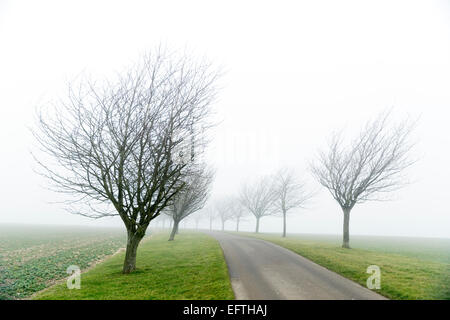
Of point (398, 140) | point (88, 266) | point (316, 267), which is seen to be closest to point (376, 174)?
point (398, 140)

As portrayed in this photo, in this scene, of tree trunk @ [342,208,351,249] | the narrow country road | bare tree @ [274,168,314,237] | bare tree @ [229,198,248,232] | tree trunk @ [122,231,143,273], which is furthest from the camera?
bare tree @ [229,198,248,232]

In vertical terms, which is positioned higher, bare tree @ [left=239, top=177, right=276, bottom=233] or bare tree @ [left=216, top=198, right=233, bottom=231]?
bare tree @ [left=239, top=177, right=276, bottom=233]

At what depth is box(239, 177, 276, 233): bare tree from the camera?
43.6 meters

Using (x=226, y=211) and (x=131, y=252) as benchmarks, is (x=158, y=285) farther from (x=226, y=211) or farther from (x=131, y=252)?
(x=226, y=211)

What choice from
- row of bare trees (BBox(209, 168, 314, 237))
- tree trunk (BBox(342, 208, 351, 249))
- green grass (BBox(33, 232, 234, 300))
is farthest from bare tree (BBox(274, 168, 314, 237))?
green grass (BBox(33, 232, 234, 300))

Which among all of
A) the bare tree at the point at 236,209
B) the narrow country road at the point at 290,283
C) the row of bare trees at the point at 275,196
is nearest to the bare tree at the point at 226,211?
the bare tree at the point at 236,209

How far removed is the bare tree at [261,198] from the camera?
43.6 meters

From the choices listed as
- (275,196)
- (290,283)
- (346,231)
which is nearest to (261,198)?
(275,196)

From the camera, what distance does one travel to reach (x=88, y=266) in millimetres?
15336

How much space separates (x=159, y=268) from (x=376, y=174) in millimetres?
21747

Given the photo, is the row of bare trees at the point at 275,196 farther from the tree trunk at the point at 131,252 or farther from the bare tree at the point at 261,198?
the tree trunk at the point at 131,252

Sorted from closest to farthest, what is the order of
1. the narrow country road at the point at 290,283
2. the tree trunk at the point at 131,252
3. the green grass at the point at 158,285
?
the narrow country road at the point at 290,283, the green grass at the point at 158,285, the tree trunk at the point at 131,252

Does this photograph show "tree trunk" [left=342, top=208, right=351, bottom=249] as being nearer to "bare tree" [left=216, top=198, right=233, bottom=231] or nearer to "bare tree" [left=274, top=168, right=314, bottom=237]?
"bare tree" [left=274, top=168, right=314, bottom=237]
